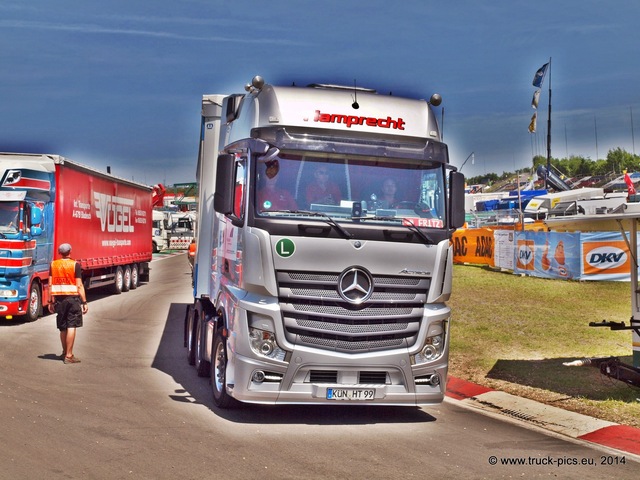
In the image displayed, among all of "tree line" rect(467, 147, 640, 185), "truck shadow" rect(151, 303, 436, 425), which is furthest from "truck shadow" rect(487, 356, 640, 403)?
"tree line" rect(467, 147, 640, 185)

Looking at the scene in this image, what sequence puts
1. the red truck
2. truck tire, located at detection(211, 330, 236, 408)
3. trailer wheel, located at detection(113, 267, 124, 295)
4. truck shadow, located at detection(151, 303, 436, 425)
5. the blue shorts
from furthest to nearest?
trailer wheel, located at detection(113, 267, 124, 295)
the red truck
the blue shorts
truck tire, located at detection(211, 330, 236, 408)
truck shadow, located at detection(151, 303, 436, 425)

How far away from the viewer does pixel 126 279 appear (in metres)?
29.5

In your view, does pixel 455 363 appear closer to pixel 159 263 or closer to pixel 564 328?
pixel 564 328

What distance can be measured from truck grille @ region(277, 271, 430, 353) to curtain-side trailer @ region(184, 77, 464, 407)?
11 millimetres

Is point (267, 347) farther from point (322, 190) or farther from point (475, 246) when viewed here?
point (475, 246)

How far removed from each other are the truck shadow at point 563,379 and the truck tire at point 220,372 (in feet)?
15.1

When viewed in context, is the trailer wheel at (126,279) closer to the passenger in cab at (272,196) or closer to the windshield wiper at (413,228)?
the passenger in cab at (272,196)

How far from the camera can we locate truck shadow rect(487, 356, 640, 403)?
11.5 meters

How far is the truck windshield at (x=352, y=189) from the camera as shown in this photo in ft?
30.0

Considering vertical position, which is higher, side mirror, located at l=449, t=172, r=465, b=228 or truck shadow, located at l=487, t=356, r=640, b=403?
side mirror, located at l=449, t=172, r=465, b=228

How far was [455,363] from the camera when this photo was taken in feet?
47.2

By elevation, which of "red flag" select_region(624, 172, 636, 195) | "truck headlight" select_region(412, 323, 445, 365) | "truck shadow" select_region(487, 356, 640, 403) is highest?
"red flag" select_region(624, 172, 636, 195)

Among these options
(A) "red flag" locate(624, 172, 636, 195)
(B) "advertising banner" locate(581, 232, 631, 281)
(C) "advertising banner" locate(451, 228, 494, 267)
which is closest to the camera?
(A) "red flag" locate(624, 172, 636, 195)

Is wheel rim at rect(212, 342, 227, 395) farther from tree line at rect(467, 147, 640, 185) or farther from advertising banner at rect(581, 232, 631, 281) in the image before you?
tree line at rect(467, 147, 640, 185)
